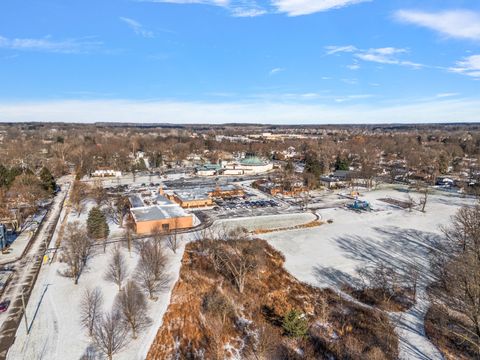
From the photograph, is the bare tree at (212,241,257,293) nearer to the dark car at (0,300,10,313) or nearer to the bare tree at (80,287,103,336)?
the bare tree at (80,287,103,336)

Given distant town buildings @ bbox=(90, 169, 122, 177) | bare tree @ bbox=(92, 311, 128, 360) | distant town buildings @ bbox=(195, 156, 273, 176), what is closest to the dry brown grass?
bare tree @ bbox=(92, 311, 128, 360)

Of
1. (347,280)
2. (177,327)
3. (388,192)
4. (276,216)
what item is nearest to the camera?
(177,327)

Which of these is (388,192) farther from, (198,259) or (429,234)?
(198,259)

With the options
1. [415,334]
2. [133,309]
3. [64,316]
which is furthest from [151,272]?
[415,334]

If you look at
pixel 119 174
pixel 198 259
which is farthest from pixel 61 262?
pixel 119 174

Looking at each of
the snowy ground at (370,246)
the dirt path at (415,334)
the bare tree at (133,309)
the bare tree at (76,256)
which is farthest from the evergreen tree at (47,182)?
the dirt path at (415,334)

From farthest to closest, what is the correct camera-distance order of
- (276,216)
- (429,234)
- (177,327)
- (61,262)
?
(276,216)
(429,234)
(61,262)
(177,327)
